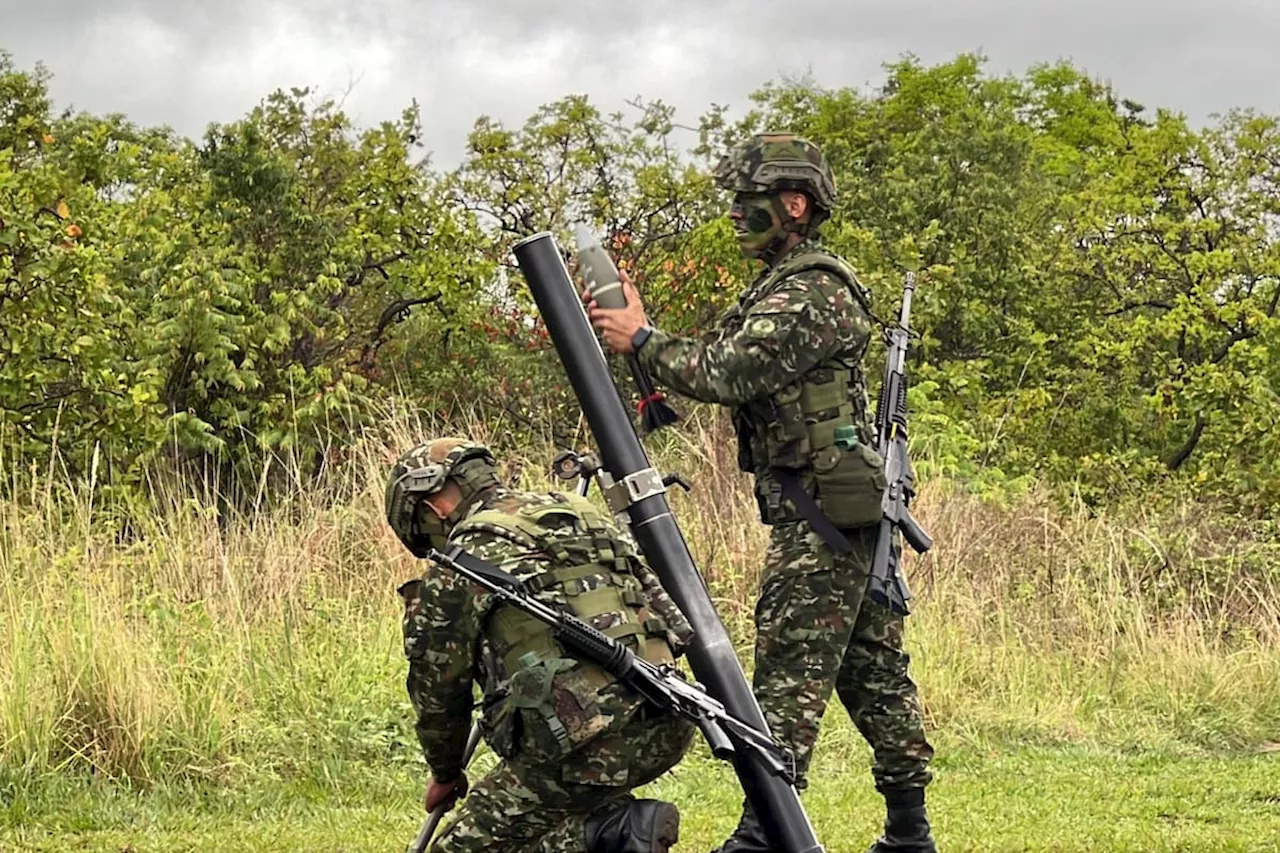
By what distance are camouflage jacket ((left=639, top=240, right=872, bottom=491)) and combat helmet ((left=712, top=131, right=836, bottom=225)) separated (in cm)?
28

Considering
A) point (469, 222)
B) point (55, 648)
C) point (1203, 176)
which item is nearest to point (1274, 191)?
point (1203, 176)

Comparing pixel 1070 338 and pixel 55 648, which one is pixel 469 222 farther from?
pixel 55 648

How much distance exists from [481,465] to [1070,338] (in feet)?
58.1

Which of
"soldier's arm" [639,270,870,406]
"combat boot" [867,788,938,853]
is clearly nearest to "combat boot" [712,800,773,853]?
"combat boot" [867,788,938,853]

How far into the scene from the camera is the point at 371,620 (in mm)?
8133

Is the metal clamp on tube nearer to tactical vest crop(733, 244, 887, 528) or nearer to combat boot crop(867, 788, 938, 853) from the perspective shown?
tactical vest crop(733, 244, 887, 528)

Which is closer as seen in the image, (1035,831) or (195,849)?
(195,849)

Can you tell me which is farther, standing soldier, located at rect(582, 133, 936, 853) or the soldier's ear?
the soldier's ear

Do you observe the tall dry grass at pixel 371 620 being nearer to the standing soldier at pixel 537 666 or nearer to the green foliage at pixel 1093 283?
the standing soldier at pixel 537 666

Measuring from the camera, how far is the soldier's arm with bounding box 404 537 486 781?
13.1 feet

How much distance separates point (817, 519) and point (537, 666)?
3.77 feet

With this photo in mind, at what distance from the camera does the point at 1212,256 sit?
784 inches

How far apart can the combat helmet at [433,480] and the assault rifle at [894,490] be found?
4.18 feet

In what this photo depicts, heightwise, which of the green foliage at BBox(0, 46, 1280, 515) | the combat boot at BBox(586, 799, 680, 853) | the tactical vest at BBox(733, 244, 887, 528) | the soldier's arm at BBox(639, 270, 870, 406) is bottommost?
the combat boot at BBox(586, 799, 680, 853)
